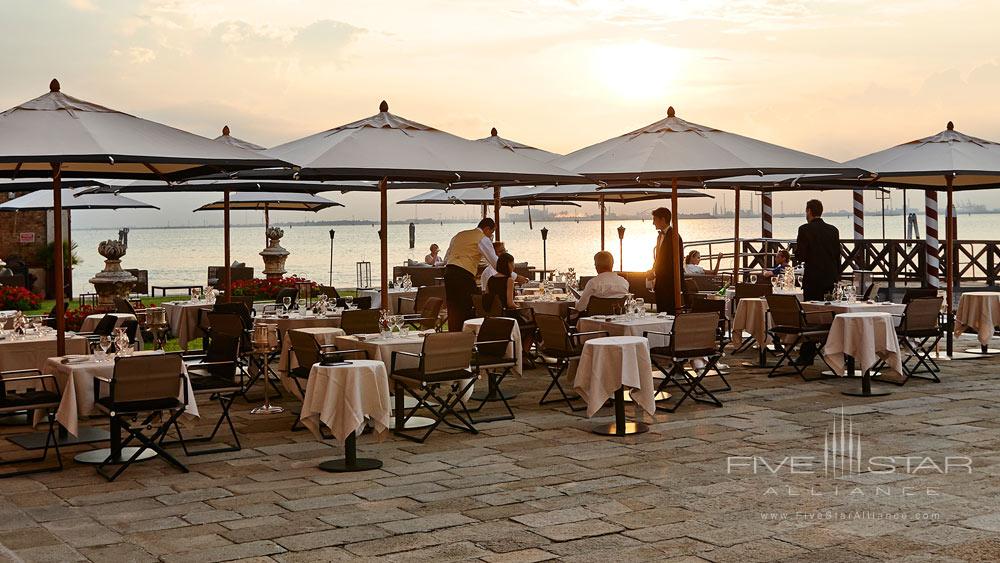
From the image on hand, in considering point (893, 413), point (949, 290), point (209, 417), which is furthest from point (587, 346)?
point (949, 290)

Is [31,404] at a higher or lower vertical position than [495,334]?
lower

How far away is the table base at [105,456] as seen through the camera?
7.75m

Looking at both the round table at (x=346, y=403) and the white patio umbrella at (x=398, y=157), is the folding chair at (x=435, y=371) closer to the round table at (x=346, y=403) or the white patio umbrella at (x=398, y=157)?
the round table at (x=346, y=403)

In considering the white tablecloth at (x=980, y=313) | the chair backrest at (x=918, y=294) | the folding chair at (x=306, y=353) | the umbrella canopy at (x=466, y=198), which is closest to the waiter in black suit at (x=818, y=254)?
the chair backrest at (x=918, y=294)

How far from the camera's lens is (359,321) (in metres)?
9.88

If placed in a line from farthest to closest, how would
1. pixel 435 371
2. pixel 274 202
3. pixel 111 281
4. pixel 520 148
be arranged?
pixel 274 202 < pixel 111 281 < pixel 520 148 < pixel 435 371

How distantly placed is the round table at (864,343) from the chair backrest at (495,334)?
3.16 m

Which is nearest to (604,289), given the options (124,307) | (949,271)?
(949,271)

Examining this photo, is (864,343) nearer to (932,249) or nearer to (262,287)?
(262,287)

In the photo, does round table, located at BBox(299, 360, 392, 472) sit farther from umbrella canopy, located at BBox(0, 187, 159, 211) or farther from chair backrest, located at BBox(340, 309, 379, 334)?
umbrella canopy, located at BBox(0, 187, 159, 211)

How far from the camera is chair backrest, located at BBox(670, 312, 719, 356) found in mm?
9422

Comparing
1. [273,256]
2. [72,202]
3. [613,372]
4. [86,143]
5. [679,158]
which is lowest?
[613,372]

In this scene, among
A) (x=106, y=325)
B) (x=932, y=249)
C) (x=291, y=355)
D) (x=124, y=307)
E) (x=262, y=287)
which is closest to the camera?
(x=291, y=355)

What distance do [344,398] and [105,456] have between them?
6.19 feet
